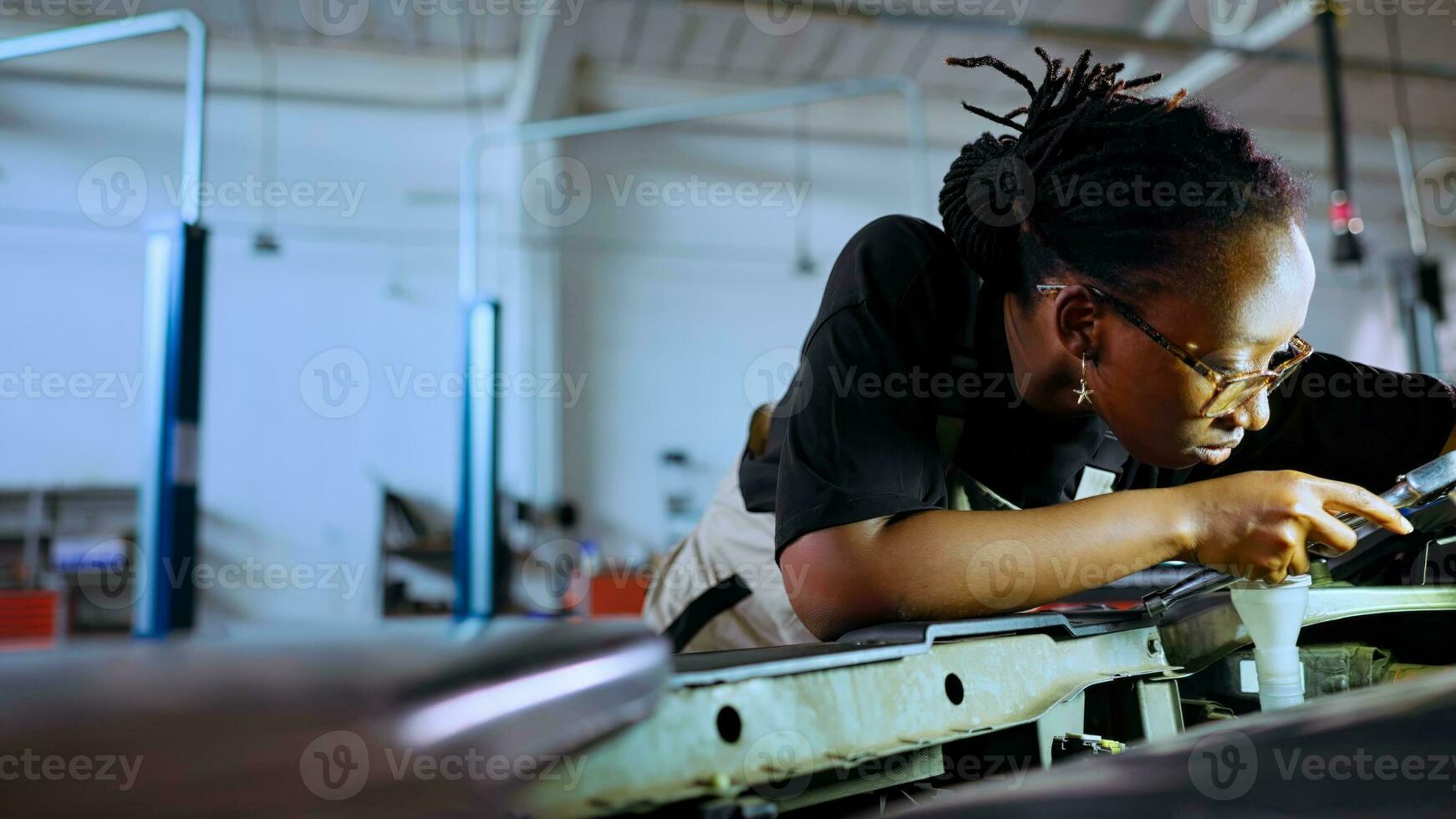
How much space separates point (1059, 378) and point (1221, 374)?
0.44ft

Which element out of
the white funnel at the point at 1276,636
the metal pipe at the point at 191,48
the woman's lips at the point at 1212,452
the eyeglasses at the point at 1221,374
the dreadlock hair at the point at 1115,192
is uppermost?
the metal pipe at the point at 191,48

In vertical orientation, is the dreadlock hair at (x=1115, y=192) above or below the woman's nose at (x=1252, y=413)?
above

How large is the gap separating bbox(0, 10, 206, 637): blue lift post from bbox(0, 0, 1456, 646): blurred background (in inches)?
114

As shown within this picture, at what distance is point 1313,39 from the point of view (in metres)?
5.11

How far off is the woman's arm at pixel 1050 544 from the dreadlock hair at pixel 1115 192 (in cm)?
18

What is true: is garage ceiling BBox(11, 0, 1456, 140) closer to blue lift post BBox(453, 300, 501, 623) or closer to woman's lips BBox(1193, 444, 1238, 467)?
blue lift post BBox(453, 300, 501, 623)

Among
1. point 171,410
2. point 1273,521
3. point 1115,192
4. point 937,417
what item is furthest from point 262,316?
point 1273,521

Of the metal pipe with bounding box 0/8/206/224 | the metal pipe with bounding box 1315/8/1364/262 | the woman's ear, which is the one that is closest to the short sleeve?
the woman's ear

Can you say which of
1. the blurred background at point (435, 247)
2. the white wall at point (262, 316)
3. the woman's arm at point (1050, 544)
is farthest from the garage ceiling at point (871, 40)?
the woman's arm at point (1050, 544)

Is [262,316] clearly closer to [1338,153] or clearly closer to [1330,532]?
[1338,153]

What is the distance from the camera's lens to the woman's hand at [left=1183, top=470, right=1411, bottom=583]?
29.3 inches

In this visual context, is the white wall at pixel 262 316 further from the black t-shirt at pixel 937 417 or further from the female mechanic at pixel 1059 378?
the female mechanic at pixel 1059 378

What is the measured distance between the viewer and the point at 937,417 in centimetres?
92

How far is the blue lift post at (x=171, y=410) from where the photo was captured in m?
1.68
